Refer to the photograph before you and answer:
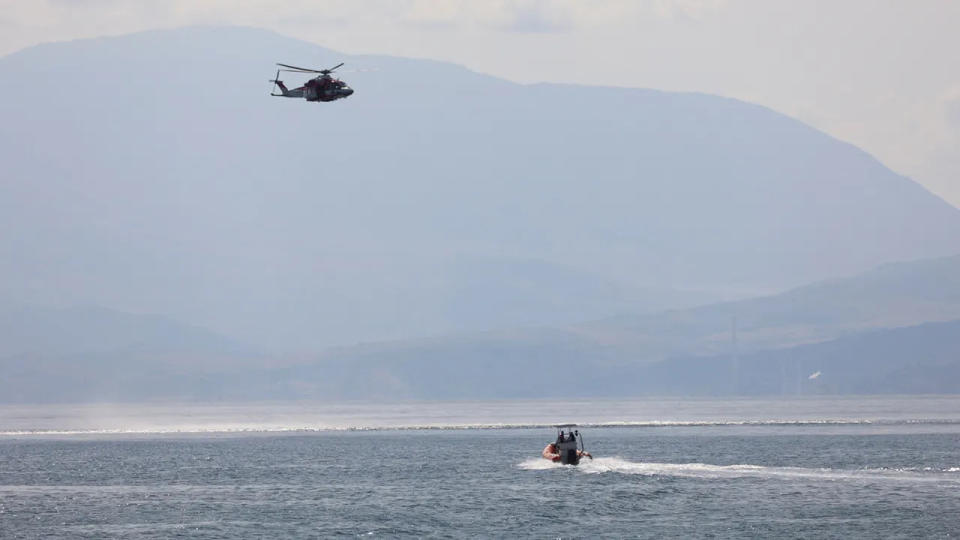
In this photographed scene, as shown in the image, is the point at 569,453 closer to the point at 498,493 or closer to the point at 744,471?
the point at 744,471

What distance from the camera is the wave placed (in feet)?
433

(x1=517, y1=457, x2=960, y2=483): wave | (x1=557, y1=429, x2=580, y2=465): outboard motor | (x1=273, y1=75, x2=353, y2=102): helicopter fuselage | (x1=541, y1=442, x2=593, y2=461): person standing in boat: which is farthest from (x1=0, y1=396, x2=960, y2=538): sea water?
(x1=273, y1=75, x2=353, y2=102): helicopter fuselage

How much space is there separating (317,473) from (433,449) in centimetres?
3960

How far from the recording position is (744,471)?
140750 millimetres

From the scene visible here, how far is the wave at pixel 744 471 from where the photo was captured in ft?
433

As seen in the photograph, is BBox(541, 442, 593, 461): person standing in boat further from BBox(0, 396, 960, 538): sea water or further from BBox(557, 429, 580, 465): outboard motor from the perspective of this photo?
BBox(0, 396, 960, 538): sea water

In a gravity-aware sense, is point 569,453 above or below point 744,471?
above

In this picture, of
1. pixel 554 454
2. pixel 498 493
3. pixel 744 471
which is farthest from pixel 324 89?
pixel 744 471

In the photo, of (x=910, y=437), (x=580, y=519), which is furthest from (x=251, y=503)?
(x=910, y=437)

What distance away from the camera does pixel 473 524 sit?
106312 mm

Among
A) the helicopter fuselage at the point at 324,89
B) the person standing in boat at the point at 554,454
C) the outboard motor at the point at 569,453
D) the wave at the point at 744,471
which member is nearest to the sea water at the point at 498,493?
the wave at the point at 744,471

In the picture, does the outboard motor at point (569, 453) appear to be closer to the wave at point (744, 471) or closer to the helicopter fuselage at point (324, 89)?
the wave at point (744, 471)

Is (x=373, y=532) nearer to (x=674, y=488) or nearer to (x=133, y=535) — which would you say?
(x=133, y=535)

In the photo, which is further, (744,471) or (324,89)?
(744,471)
